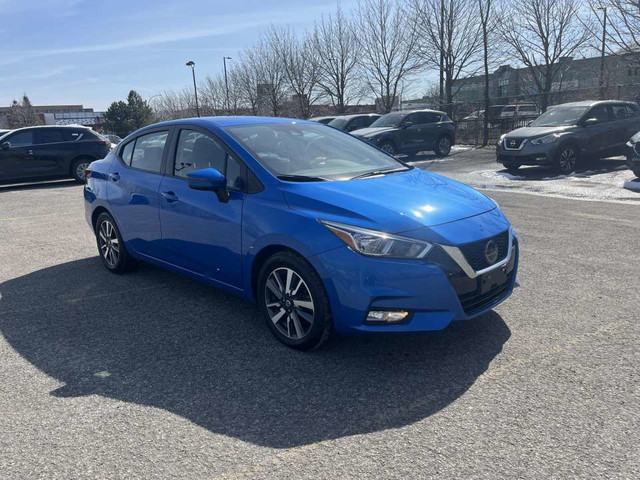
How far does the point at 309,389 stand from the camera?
313cm

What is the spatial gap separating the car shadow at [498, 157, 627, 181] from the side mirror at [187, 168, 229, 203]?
1055 cm

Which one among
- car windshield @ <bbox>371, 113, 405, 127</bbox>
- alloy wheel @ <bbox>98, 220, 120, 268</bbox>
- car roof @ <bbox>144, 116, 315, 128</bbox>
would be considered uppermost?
car windshield @ <bbox>371, 113, 405, 127</bbox>

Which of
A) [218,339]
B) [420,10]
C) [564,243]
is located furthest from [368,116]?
[218,339]

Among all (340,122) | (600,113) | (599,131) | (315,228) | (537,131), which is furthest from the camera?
(340,122)

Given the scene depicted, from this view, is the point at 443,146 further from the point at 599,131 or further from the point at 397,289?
the point at 397,289

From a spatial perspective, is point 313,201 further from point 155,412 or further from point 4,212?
point 4,212

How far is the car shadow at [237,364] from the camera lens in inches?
113

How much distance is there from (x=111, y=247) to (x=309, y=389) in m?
3.34

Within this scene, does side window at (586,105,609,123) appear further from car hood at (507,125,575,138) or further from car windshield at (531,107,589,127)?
car hood at (507,125,575,138)

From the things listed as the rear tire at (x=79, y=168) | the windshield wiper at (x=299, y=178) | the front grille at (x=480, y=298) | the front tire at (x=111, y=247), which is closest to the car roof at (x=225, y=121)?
the windshield wiper at (x=299, y=178)

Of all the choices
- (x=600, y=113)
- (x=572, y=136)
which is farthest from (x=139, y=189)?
(x=600, y=113)

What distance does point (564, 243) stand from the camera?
6234mm

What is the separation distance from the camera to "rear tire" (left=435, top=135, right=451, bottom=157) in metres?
18.9

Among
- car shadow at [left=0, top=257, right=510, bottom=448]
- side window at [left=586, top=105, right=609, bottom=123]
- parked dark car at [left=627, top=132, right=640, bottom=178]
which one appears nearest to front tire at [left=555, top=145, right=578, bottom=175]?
side window at [left=586, top=105, right=609, bottom=123]
